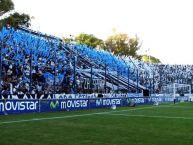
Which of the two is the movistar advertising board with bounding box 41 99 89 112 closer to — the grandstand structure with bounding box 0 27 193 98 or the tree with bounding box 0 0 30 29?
the grandstand structure with bounding box 0 27 193 98

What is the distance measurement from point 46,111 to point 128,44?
79.5 metres

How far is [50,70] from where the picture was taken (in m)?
32.5

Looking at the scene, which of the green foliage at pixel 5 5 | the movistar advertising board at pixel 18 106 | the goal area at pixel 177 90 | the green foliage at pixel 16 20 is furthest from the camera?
the goal area at pixel 177 90

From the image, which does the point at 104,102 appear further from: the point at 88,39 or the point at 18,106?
the point at 88,39

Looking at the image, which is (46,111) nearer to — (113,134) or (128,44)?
(113,134)

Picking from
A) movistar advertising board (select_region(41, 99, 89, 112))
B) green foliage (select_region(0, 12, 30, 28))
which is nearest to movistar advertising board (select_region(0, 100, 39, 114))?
movistar advertising board (select_region(41, 99, 89, 112))

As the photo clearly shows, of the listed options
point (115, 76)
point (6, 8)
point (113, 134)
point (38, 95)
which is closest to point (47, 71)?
point (38, 95)

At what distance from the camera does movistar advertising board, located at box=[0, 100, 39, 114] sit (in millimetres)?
21478

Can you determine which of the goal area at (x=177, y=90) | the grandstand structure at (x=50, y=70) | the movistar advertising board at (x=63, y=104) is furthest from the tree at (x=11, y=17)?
the goal area at (x=177, y=90)

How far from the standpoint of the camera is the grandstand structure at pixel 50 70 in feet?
91.8

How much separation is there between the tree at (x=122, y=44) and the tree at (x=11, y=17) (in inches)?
2898

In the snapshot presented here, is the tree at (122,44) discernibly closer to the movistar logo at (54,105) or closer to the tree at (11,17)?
the tree at (11,17)

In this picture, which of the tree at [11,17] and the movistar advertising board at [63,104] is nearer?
the tree at [11,17]

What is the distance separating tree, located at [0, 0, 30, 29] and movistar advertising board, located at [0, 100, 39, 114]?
5252mm
